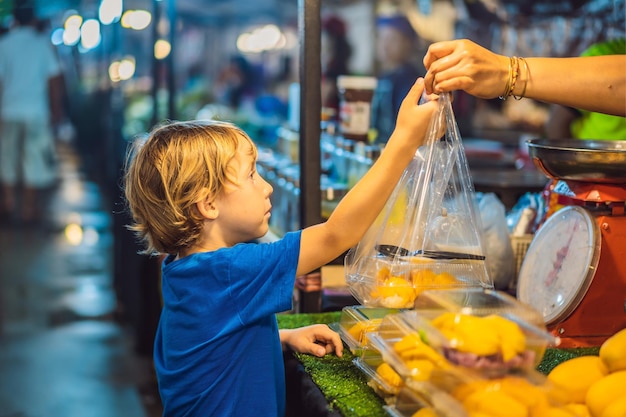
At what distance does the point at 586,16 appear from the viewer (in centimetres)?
537

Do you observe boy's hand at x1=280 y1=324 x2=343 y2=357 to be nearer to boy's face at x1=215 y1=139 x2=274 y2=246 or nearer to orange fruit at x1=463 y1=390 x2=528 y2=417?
boy's face at x1=215 y1=139 x2=274 y2=246

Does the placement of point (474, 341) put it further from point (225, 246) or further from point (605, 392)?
point (225, 246)

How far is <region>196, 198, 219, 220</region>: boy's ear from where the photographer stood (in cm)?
169

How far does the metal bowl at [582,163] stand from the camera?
6.33 feet

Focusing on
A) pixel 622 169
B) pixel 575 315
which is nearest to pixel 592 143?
pixel 622 169

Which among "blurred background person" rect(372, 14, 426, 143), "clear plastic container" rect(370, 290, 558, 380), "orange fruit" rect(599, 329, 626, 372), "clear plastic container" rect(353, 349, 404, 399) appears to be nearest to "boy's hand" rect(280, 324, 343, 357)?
"clear plastic container" rect(353, 349, 404, 399)

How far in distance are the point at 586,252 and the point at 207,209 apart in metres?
1.00

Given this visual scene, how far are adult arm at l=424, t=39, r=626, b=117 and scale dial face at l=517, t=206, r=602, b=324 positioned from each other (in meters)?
0.31

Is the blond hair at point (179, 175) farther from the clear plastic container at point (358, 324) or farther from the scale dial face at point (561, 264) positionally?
the scale dial face at point (561, 264)

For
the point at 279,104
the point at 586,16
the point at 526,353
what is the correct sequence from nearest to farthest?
the point at 526,353 < the point at 586,16 < the point at 279,104

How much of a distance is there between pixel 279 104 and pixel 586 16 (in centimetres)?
558

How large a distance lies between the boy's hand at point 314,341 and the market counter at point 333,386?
2cm

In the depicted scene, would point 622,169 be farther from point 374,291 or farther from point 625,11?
point 625,11

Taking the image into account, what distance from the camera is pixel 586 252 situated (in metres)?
1.96
